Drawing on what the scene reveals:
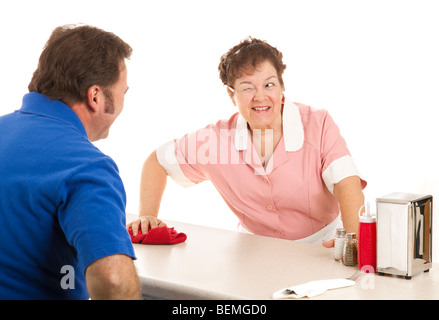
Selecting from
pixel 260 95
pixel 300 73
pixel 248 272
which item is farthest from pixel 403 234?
pixel 300 73

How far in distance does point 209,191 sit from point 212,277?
167 cm

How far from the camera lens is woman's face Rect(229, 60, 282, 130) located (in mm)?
2191

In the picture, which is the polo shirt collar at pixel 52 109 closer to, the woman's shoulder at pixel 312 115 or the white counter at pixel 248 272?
the white counter at pixel 248 272

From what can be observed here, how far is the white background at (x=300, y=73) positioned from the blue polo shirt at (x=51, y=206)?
1717mm

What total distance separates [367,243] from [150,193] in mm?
943

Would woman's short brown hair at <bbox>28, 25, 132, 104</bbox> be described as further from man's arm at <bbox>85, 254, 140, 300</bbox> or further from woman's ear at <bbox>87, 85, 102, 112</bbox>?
man's arm at <bbox>85, 254, 140, 300</bbox>

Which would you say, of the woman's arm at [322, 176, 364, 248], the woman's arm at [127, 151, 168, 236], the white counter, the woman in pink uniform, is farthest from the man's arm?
the woman's arm at [322, 176, 364, 248]

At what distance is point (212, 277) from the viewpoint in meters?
1.56

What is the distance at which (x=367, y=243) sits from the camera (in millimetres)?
1579

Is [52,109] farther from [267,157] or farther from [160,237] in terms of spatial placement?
[267,157]

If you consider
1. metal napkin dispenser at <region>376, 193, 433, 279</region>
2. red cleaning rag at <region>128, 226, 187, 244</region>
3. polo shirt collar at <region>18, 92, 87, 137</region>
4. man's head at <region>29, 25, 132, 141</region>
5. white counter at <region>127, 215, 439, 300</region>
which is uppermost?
man's head at <region>29, 25, 132, 141</region>

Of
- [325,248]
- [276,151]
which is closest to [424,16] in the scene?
[276,151]

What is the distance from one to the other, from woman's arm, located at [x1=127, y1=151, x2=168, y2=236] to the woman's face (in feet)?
1.39

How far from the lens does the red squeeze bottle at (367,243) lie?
5.16ft
